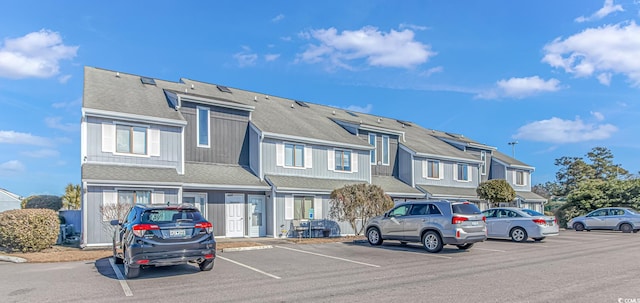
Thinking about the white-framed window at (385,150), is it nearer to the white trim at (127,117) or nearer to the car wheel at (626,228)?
the car wheel at (626,228)

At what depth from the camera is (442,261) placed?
41.0 ft

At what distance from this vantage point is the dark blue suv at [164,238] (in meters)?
9.38

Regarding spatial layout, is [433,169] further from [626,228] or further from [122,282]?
[122,282]

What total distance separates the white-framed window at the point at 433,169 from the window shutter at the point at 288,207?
12717mm

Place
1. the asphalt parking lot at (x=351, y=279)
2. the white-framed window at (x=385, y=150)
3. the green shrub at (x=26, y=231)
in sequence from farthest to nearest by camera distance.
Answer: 1. the white-framed window at (x=385, y=150)
2. the green shrub at (x=26, y=231)
3. the asphalt parking lot at (x=351, y=279)

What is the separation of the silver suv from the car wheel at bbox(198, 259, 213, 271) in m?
7.40

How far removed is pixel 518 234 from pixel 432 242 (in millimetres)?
6291

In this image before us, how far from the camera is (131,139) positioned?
18.9 m

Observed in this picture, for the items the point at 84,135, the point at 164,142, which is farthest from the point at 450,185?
the point at 84,135

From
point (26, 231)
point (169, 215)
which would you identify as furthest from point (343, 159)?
point (169, 215)

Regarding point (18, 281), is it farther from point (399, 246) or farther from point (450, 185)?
point (450, 185)

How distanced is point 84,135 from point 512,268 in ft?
52.0

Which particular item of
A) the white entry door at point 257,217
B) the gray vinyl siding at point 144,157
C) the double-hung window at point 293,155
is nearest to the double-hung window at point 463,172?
the double-hung window at point 293,155

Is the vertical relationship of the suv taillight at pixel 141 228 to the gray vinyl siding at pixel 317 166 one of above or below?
below
